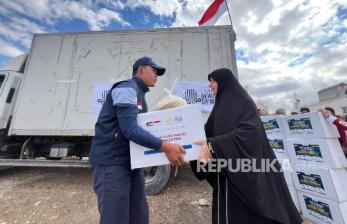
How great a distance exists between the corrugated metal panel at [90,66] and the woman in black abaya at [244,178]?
2430mm

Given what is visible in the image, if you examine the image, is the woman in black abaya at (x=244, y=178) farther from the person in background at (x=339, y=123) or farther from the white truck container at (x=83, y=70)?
the white truck container at (x=83, y=70)

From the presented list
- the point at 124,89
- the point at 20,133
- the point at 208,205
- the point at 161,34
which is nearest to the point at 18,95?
the point at 20,133

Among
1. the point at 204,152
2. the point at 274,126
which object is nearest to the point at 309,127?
the point at 274,126

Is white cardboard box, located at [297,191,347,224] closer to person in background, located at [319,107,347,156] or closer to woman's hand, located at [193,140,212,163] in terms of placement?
person in background, located at [319,107,347,156]

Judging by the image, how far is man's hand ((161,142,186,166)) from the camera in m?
1.26

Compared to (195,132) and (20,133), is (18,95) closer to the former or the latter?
(20,133)

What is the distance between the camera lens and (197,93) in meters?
3.77

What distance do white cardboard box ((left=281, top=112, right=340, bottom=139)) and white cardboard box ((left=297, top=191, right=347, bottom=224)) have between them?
82cm

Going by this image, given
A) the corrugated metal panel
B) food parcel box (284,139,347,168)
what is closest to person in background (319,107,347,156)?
food parcel box (284,139,347,168)

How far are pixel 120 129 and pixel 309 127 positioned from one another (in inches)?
102

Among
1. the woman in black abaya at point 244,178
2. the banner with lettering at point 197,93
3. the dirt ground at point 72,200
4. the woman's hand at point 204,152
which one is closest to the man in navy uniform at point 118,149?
the woman's hand at point 204,152

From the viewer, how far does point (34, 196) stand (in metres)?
3.61

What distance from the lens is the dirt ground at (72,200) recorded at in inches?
112

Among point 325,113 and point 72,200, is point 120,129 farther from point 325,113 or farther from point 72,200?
point 72,200
